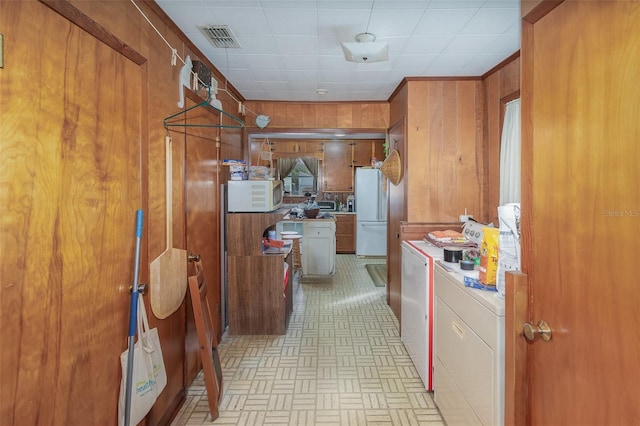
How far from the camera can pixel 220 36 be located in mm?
2279

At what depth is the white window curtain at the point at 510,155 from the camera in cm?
254

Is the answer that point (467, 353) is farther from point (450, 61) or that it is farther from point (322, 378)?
point (450, 61)

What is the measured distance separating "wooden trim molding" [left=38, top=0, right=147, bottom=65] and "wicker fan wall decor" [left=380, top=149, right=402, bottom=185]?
8.14 feet

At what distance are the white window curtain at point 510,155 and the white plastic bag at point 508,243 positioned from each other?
130 centimetres

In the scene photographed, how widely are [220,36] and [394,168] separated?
211cm

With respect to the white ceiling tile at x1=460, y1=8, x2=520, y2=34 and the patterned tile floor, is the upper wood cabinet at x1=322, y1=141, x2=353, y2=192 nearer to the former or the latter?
the patterned tile floor

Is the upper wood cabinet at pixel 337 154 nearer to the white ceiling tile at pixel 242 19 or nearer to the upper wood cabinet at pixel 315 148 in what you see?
the upper wood cabinet at pixel 315 148

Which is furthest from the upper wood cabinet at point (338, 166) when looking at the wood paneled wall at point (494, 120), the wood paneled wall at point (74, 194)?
the wood paneled wall at point (74, 194)

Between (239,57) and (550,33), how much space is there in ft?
7.32

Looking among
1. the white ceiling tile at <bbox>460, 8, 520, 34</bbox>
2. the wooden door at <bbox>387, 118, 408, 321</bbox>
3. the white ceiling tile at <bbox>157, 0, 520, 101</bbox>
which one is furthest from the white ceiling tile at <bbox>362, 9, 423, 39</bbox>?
the wooden door at <bbox>387, 118, 408, 321</bbox>

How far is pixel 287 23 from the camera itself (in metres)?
2.12

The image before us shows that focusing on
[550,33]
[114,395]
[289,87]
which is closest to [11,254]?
[114,395]

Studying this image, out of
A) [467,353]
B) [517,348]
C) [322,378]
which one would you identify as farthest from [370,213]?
[517,348]

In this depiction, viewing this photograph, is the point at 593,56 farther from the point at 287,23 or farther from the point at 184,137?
the point at 184,137
